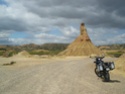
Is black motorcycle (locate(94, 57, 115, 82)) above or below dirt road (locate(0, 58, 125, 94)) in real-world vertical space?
above

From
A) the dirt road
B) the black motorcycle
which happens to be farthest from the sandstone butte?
the black motorcycle

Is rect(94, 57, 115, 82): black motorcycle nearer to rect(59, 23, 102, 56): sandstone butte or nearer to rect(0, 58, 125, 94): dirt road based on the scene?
rect(0, 58, 125, 94): dirt road

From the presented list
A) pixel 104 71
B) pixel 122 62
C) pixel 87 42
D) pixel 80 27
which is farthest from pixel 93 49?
pixel 104 71

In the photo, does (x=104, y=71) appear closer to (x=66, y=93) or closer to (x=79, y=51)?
(x=66, y=93)

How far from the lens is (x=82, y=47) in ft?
389

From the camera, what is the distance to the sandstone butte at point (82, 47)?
117 meters

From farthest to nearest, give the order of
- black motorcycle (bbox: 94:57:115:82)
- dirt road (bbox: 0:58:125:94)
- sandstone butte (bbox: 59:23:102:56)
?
sandstone butte (bbox: 59:23:102:56), black motorcycle (bbox: 94:57:115:82), dirt road (bbox: 0:58:125:94)

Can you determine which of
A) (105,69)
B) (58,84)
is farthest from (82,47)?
(58,84)

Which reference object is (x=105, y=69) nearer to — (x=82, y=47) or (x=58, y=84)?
A: (x=58, y=84)

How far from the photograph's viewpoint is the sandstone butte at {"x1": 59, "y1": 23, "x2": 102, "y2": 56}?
117 m

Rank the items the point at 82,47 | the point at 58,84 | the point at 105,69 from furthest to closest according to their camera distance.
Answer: the point at 82,47, the point at 105,69, the point at 58,84

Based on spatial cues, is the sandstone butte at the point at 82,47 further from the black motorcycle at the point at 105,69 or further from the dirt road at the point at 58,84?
the black motorcycle at the point at 105,69

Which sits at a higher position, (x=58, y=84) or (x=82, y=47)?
(x=82, y=47)

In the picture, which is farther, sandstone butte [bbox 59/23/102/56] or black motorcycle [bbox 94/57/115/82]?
sandstone butte [bbox 59/23/102/56]
